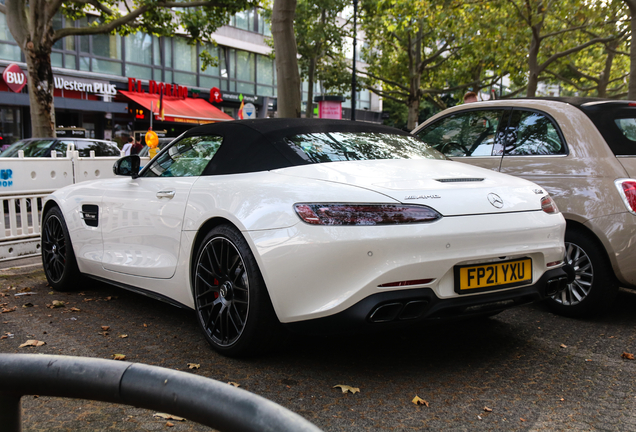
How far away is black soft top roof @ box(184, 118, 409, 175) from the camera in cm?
355

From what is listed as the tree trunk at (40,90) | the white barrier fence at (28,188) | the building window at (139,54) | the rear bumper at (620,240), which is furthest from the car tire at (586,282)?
the building window at (139,54)

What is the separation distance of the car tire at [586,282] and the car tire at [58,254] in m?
4.04

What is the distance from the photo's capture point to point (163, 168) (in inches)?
174

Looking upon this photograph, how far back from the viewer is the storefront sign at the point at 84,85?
2509 centimetres

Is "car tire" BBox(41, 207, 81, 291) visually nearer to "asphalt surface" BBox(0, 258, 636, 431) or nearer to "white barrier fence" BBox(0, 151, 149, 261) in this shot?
"asphalt surface" BBox(0, 258, 636, 431)

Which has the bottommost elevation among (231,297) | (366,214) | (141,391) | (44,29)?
(231,297)

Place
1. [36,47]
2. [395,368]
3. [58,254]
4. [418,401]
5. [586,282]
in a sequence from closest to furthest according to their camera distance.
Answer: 1. [418,401]
2. [395,368]
3. [586,282]
4. [58,254]
5. [36,47]

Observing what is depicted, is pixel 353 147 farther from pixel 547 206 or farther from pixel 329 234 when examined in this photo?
pixel 547 206

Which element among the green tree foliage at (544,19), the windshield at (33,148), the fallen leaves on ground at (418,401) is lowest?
the fallen leaves on ground at (418,401)

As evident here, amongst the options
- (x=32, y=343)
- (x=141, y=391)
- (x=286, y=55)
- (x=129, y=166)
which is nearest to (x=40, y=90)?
(x=286, y=55)

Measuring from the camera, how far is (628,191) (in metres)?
4.27

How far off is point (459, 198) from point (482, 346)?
3.79 ft

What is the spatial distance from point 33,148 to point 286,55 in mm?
7119

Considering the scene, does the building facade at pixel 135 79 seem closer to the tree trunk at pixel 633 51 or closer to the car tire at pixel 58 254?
the tree trunk at pixel 633 51
